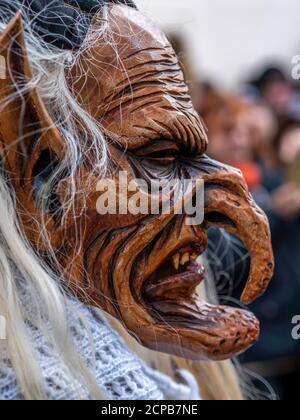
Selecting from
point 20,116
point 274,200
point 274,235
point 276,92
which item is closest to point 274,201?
point 274,200

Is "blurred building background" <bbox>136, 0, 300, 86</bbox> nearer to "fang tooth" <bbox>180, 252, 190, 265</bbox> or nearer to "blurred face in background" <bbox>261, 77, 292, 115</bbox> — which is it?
"blurred face in background" <bbox>261, 77, 292, 115</bbox>

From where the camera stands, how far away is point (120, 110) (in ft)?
2.71

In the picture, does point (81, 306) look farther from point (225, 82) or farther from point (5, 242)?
point (225, 82)

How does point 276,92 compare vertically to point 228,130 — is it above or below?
below

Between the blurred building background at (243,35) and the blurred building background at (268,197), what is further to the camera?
the blurred building background at (243,35)

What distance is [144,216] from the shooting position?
81cm

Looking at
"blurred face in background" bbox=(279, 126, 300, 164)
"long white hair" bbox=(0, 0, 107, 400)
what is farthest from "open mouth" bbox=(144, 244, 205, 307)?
"blurred face in background" bbox=(279, 126, 300, 164)

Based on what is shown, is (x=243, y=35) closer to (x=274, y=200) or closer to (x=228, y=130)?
(x=228, y=130)

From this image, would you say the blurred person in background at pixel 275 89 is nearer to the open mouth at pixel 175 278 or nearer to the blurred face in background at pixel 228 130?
the blurred face in background at pixel 228 130

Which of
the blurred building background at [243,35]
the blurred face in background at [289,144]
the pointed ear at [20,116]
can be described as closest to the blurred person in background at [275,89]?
the blurred face in background at [289,144]

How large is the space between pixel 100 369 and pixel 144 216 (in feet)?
0.64

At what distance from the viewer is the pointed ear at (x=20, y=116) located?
734 mm

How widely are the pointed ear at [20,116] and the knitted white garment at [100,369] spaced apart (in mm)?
167

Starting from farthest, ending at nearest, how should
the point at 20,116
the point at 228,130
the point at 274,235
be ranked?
1. the point at 228,130
2. the point at 274,235
3. the point at 20,116
